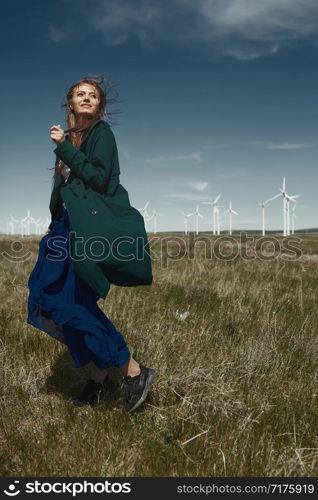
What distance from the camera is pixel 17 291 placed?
24.3 ft

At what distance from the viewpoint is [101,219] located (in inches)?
120

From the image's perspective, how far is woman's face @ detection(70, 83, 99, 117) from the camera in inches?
136

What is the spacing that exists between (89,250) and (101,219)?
238 mm

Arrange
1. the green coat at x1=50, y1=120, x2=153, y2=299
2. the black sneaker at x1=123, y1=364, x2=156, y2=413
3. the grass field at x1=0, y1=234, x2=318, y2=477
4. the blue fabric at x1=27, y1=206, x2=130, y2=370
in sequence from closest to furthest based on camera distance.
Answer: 1. the grass field at x1=0, y1=234, x2=318, y2=477
2. the green coat at x1=50, y1=120, x2=153, y2=299
3. the blue fabric at x1=27, y1=206, x2=130, y2=370
4. the black sneaker at x1=123, y1=364, x2=156, y2=413

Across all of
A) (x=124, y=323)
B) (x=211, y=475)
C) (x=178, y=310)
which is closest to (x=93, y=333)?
(x=211, y=475)

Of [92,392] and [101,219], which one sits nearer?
[101,219]

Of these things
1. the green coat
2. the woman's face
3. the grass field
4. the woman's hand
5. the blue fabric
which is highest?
the woman's face

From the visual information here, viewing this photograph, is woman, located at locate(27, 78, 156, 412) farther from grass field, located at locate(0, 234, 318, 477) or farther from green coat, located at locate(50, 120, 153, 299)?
grass field, located at locate(0, 234, 318, 477)

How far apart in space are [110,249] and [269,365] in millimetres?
1930

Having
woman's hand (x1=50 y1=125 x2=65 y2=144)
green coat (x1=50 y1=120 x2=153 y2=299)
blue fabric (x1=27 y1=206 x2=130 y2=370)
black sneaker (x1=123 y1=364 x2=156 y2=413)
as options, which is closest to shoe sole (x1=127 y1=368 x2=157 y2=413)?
black sneaker (x1=123 y1=364 x2=156 y2=413)

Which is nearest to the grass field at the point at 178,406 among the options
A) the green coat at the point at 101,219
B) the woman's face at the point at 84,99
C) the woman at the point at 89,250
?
the woman at the point at 89,250

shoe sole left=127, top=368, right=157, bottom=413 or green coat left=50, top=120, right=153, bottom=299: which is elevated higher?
green coat left=50, top=120, right=153, bottom=299

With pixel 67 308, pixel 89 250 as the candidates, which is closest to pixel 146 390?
pixel 67 308

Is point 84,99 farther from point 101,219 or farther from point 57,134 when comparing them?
point 101,219
